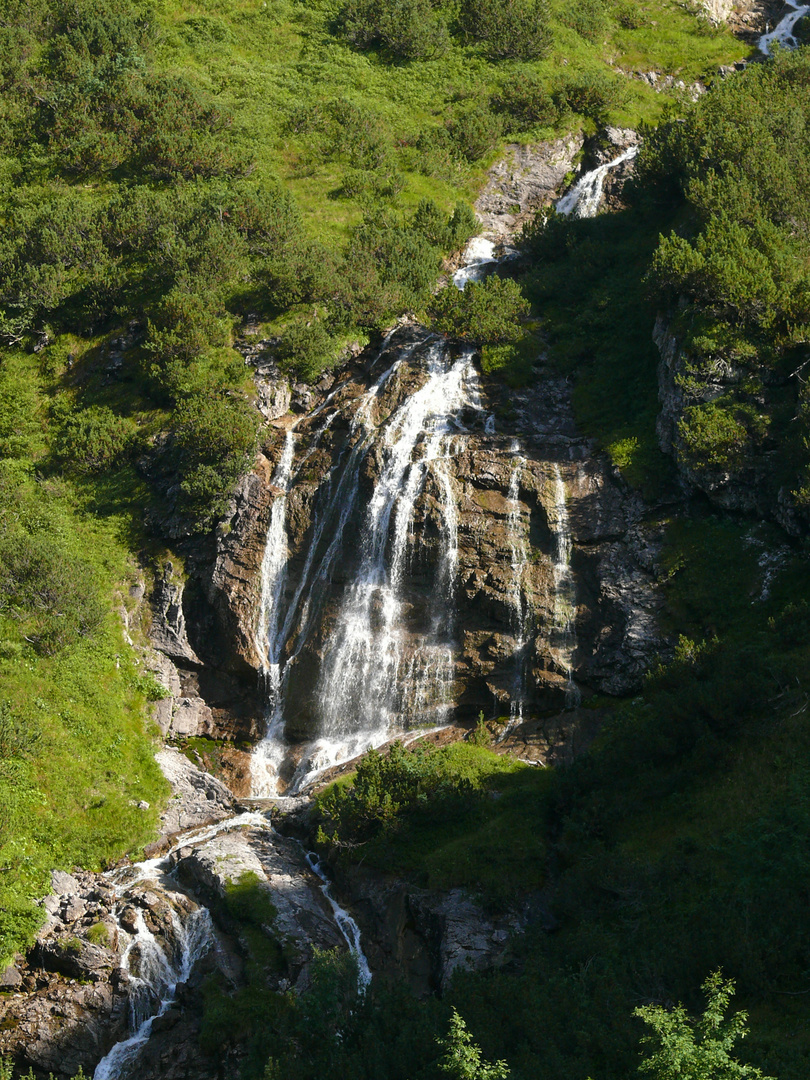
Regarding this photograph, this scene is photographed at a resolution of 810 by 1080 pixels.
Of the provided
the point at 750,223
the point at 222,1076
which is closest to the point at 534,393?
the point at 750,223

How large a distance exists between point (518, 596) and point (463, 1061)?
1534 cm

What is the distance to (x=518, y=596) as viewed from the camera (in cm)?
2539

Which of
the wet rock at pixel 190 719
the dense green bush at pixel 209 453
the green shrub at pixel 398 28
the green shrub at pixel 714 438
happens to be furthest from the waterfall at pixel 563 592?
the green shrub at pixel 398 28

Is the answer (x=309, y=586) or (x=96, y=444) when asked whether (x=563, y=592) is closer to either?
(x=309, y=586)

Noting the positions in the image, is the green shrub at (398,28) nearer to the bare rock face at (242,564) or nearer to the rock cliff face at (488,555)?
the rock cliff face at (488,555)

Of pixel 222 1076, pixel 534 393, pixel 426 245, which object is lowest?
pixel 222 1076

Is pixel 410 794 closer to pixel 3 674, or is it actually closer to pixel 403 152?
pixel 3 674

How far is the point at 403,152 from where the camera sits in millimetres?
46688

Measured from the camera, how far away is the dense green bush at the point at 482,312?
32531 millimetres

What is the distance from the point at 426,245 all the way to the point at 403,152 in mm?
10589

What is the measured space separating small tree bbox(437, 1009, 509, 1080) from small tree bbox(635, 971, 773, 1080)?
1717mm

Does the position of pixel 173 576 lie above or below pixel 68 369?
below

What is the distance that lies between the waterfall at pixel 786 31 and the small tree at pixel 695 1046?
2185 inches

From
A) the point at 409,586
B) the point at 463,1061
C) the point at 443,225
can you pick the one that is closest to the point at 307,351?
the point at 409,586
